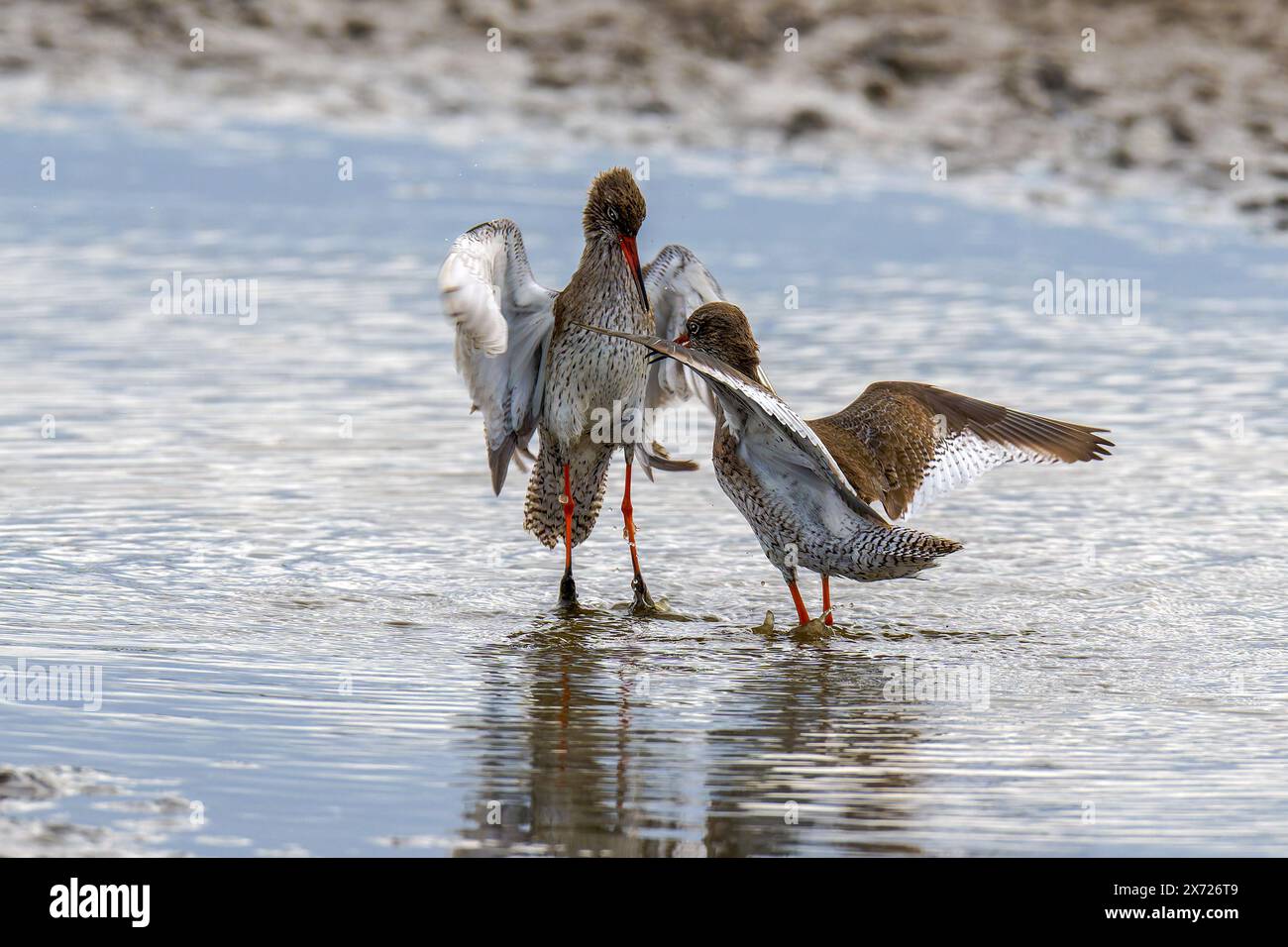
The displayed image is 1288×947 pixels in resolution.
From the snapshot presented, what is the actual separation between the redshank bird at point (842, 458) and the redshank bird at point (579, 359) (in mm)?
242

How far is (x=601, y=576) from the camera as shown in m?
8.08

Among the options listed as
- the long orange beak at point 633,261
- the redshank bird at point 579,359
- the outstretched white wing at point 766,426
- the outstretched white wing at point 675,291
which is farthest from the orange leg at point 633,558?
the outstretched white wing at point 766,426

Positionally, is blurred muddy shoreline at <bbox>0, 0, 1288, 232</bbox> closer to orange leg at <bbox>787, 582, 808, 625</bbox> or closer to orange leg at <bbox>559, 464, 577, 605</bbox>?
orange leg at <bbox>559, 464, 577, 605</bbox>

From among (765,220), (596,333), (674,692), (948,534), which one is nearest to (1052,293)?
(765,220)

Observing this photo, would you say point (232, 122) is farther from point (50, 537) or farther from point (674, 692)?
point (674, 692)

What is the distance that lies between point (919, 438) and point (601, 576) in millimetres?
1502

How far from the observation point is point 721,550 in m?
8.29

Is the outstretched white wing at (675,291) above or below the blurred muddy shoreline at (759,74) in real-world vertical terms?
below

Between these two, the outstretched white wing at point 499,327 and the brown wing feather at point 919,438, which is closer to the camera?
the outstretched white wing at point 499,327

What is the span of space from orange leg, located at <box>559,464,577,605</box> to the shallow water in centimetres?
10

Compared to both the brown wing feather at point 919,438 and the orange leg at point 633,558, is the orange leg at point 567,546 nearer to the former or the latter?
the orange leg at point 633,558

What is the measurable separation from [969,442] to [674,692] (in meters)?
1.95

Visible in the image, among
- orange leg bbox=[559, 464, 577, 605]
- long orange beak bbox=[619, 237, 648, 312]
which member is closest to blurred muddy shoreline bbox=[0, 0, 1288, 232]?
long orange beak bbox=[619, 237, 648, 312]

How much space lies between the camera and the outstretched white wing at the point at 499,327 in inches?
274
